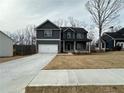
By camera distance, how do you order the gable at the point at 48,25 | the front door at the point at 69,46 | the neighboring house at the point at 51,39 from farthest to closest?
the front door at the point at 69,46, the gable at the point at 48,25, the neighboring house at the point at 51,39

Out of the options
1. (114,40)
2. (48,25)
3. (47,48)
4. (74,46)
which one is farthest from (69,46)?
(114,40)

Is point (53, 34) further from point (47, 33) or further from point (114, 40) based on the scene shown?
point (114, 40)

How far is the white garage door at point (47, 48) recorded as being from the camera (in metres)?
46.7

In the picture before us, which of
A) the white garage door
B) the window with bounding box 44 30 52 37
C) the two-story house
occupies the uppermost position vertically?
the window with bounding box 44 30 52 37

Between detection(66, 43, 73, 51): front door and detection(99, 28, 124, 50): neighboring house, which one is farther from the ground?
detection(99, 28, 124, 50): neighboring house

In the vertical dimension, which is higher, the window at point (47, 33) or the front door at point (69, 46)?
the window at point (47, 33)

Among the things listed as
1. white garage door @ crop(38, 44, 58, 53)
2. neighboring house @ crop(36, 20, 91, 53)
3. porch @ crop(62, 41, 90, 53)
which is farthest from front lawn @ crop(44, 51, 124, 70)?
porch @ crop(62, 41, 90, 53)

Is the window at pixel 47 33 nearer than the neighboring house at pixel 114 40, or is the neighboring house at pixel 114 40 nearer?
the window at pixel 47 33

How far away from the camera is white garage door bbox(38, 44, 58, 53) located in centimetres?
4672

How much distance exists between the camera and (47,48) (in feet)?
154

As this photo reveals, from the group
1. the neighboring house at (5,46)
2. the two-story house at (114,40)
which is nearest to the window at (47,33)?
the neighboring house at (5,46)

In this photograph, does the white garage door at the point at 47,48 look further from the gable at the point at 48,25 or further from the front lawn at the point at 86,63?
the front lawn at the point at 86,63

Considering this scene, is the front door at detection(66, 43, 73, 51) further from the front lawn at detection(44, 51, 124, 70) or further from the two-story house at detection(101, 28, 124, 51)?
the front lawn at detection(44, 51, 124, 70)

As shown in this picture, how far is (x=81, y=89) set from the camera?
8.21 meters
